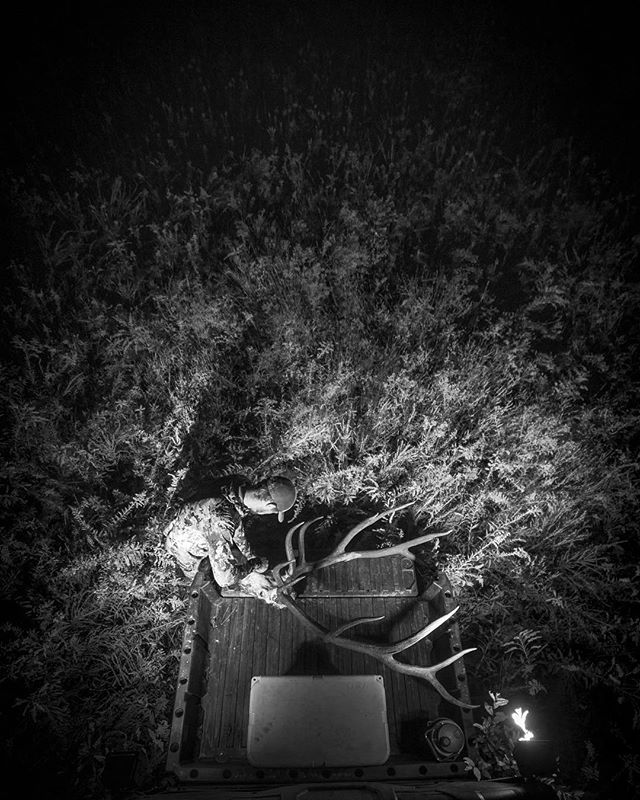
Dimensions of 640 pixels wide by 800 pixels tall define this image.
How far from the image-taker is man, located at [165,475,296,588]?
146 inches

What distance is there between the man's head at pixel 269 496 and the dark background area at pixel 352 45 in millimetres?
7019

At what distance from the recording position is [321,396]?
5102 mm

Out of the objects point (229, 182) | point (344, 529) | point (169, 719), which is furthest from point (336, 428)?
point (229, 182)

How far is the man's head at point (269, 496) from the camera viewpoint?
3.99 meters

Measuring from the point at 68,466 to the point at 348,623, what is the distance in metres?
2.95

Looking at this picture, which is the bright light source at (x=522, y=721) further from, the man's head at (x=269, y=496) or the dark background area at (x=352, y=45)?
the dark background area at (x=352, y=45)

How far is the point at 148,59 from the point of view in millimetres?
9734

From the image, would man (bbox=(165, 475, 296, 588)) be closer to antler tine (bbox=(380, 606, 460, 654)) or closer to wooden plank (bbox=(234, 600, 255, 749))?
wooden plank (bbox=(234, 600, 255, 749))

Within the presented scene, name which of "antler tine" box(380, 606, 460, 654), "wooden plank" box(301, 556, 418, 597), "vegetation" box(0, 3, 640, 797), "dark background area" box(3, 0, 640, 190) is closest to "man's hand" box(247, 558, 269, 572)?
"wooden plank" box(301, 556, 418, 597)

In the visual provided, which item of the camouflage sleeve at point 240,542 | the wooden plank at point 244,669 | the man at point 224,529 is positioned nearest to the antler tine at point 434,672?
the wooden plank at point 244,669

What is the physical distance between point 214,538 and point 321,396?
76.8 inches

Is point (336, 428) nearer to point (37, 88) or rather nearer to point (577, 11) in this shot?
point (37, 88)

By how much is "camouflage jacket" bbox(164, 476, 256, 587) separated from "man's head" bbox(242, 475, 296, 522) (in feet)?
0.42

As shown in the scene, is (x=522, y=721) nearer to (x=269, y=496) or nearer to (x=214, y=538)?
(x=269, y=496)
